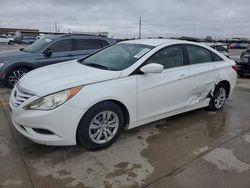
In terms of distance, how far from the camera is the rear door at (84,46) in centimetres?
777

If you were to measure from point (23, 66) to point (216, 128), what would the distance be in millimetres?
5335

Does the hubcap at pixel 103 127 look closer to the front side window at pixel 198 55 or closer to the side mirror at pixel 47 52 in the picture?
the front side window at pixel 198 55

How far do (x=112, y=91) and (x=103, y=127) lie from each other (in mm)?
526

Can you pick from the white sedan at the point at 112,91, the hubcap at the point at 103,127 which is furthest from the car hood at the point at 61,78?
the hubcap at the point at 103,127

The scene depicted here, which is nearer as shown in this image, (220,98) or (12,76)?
(220,98)

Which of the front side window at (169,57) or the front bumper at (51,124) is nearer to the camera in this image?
the front bumper at (51,124)

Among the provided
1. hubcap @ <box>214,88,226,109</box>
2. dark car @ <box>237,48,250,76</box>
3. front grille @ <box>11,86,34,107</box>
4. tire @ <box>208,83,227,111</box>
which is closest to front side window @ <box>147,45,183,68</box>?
tire @ <box>208,83,227,111</box>

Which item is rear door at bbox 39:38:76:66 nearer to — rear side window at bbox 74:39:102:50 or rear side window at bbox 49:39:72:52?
rear side window at bbox 49:39:72:52

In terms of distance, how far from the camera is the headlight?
305cm

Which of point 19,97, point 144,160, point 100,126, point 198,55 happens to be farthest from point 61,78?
point 198,55

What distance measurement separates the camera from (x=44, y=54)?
7.15m

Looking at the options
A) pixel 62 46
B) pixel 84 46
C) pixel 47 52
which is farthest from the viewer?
pixel 84 46

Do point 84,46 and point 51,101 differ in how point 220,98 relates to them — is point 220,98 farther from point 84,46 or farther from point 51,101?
point 84,46

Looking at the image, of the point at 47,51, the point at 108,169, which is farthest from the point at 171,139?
the point at 47,51
